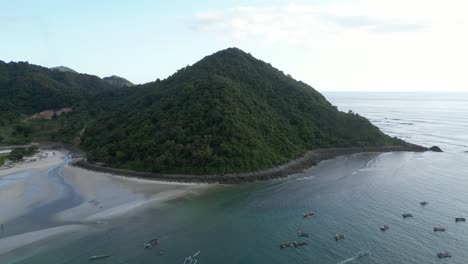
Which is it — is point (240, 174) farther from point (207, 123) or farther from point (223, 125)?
point (207, 123)

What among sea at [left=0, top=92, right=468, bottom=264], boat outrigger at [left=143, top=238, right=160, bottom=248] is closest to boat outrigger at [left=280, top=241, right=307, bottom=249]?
sea at [left=0, top=92, right=468, bottom=264]

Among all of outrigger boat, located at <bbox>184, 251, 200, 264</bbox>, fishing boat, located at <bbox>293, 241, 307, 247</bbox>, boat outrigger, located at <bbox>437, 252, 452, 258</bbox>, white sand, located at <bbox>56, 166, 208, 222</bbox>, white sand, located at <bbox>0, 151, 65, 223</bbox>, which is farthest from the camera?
white sand, located at <bbox>0, 151, 65, 223</bbox>

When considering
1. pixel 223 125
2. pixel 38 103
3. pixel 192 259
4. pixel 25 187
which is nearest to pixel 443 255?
pixel 192 259

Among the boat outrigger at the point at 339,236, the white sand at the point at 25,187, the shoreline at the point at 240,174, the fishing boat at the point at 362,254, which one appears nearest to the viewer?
the fishing boat at the point at 362,254

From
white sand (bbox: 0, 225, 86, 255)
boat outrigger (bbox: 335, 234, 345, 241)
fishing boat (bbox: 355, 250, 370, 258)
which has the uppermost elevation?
white sand (bbox: 0, 225, 86, 255)

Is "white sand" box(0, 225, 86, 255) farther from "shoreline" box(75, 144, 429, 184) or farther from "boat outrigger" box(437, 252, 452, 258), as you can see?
"boat outrigger" box(437, 252, 452, 258)

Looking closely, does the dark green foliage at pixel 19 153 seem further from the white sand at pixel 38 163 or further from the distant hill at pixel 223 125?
the distant hill at pixel 223 125

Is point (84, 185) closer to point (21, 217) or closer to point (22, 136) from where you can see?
point (21, 217)

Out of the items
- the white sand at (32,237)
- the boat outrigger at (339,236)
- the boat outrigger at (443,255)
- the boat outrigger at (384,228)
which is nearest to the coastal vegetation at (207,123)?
the white sand at (32,237)

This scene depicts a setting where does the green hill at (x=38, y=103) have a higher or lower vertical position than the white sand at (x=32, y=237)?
higher
